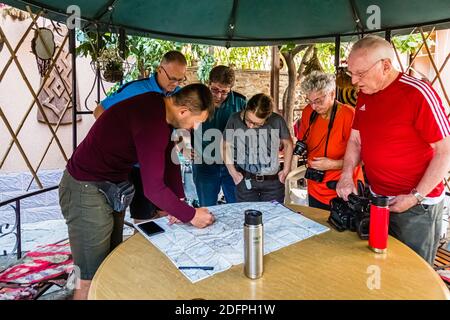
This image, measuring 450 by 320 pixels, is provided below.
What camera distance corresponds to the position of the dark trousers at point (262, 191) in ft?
6.77

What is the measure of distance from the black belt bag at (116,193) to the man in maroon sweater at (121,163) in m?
0.02

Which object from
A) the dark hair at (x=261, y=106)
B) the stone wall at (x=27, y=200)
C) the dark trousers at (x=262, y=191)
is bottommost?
the stone wall at (x=27, y=200)

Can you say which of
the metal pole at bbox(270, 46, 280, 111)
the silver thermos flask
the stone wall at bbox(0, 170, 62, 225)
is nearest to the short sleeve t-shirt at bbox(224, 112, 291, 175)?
the silver thermos flask

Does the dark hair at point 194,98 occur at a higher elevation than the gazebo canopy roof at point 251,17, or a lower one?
lower

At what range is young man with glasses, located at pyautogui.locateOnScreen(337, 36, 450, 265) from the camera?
1257 millimetres

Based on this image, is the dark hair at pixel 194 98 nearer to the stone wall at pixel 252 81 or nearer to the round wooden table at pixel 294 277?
the round wooden table at pixel 294 277

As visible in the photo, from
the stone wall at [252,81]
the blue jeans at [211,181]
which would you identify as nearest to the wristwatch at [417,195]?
the blue jeans at [211,181]

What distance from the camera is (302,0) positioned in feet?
7.53

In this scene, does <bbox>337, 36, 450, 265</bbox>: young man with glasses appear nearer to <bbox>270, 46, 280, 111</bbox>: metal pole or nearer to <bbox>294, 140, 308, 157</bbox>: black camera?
<bbox>294, 140, 308, 157</bbox>: black camera

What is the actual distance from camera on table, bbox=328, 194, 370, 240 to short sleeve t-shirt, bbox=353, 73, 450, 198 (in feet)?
0.79

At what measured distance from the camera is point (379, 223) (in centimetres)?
107

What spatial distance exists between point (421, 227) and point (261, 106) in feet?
3.19
